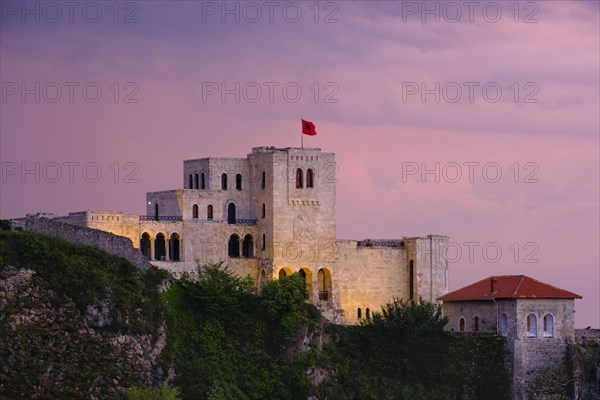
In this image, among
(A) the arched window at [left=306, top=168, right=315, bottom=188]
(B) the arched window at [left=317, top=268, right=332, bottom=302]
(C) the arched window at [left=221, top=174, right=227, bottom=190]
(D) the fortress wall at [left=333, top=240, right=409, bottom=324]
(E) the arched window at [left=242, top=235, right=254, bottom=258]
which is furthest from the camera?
(D) the fortress wall at [left=333, top=240, right=409, bottom=324]

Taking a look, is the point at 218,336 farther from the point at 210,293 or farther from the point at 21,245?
the point at 21,245

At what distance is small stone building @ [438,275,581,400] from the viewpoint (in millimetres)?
109625

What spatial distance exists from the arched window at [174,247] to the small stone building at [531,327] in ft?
63.5

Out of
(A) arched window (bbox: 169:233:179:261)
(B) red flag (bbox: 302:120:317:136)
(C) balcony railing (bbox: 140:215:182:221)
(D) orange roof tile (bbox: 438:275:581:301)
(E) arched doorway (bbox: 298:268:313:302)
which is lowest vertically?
(D) orange roof tile (bbox: 438:275:581:301)

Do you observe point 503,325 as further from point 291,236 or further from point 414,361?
point 291,236

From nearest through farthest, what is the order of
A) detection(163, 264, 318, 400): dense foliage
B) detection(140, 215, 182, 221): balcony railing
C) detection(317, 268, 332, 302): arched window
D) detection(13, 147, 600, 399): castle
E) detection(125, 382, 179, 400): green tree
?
detection(125, 382, 179, 400): green tree, detection(163, 264, 318, 400): dense foliage, detection(13, 147, 600, 399): castle, detection(140, 215, 182, 221): balcony railing, detection(317, 268, 332, 302): arched window

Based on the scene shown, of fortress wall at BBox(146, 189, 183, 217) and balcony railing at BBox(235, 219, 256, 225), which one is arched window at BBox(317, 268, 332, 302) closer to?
balcony railing at BBox(235, 219, 256, 225)

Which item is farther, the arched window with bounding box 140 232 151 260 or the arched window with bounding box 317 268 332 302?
the arched window with bounding box 317 268 332 302

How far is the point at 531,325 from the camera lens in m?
110

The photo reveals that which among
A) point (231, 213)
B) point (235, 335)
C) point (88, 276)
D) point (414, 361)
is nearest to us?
point (88, 276)

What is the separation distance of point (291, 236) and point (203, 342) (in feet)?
73.8

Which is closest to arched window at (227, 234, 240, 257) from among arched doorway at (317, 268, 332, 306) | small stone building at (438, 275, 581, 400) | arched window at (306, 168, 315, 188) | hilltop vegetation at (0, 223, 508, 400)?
arched doorway at (317, 268, 332, 306)

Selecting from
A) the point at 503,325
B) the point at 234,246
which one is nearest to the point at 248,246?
the point at 234,246

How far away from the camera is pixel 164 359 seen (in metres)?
98.0
